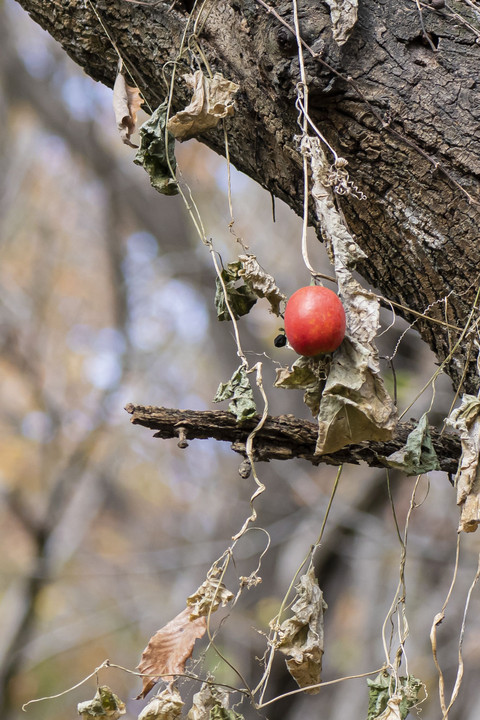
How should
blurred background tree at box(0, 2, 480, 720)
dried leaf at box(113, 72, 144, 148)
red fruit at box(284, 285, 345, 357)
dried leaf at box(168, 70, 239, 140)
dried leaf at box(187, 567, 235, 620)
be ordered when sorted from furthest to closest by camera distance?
blurred background tree at box(0, 2, 480, 720) < dried leaf at box(113, 72, 144, 148) < dried leaf at box(168, 70, 239, 140) < dried leaf at box(187, 567, 235, 620) < red fruit at box(284, 285, 345, 357)

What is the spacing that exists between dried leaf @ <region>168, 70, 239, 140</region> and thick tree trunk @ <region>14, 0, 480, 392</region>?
2.7 inches

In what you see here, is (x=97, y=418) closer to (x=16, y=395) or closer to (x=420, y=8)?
(x=16, y=395)

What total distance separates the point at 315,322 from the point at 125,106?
640 mm

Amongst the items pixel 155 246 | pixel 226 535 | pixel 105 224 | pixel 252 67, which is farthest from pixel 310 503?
pixel 252 67

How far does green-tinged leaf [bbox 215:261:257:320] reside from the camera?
1.05 metres

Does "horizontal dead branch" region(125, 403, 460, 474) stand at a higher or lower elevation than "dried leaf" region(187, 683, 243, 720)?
higher

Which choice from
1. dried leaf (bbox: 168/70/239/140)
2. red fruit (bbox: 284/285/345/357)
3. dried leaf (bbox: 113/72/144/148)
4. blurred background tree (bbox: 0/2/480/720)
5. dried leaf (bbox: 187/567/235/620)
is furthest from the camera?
blurred background tree (bbox: 0/2/480/720)

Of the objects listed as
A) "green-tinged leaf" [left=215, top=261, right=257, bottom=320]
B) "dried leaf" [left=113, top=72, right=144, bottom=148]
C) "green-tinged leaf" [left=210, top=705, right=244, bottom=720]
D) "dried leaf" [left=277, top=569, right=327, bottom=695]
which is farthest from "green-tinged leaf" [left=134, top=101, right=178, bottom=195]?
"green-tinged leaf" [left=210, top=705, right=244, bottom=720]

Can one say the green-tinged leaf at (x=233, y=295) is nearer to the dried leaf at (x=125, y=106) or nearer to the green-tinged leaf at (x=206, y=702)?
the dried leaf at (x=125, y=106)

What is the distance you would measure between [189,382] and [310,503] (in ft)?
10.9

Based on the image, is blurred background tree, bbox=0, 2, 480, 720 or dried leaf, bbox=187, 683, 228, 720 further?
blurred background tree, bbox=0, 2, 480, 720

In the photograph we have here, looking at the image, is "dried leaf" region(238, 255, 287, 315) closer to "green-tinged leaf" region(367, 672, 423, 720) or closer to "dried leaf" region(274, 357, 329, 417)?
"dried leaf" region(274, 357, 329, 417)

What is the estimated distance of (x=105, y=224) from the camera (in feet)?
A: 15.3

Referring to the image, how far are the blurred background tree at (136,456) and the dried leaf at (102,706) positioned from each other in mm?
2076
